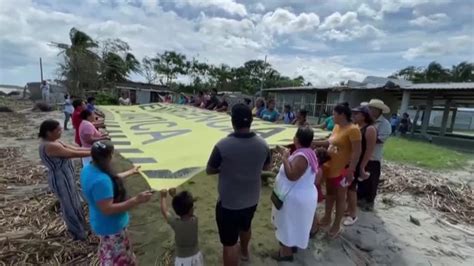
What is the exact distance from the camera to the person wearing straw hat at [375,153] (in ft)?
13.5

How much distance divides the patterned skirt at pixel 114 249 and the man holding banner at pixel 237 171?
793mm

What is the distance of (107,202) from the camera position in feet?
7.23

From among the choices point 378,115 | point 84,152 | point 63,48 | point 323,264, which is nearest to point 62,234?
point 84,152

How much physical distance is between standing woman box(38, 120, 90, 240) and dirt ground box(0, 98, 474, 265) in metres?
0.22

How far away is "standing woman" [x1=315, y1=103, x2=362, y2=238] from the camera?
11.2 feet

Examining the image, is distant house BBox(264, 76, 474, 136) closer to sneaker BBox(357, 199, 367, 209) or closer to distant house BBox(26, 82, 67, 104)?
sneaker BBox(357, 199, 367, 209)

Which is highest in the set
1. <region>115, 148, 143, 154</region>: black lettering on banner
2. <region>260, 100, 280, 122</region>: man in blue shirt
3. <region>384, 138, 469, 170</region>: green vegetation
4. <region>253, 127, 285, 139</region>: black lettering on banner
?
<region>260, 100, 280, 122</region>: man in blue shirt

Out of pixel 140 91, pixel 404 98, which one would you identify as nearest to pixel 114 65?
pixel 140 91

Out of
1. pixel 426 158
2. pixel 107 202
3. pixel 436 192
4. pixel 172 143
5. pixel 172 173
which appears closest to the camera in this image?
pixel 107 202

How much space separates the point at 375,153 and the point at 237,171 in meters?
2.86

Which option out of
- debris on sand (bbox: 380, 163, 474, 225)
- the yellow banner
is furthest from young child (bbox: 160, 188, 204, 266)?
debris on sand (bbox: 380, 163, 474, 225)

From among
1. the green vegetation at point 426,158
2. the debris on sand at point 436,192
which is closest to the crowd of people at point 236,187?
the debris on sand at point 436,192

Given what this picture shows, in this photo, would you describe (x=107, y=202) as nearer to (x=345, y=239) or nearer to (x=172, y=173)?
(x=172, y=173)

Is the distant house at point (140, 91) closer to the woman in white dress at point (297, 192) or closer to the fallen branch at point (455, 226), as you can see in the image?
the fallen branch at point (455, 226)
